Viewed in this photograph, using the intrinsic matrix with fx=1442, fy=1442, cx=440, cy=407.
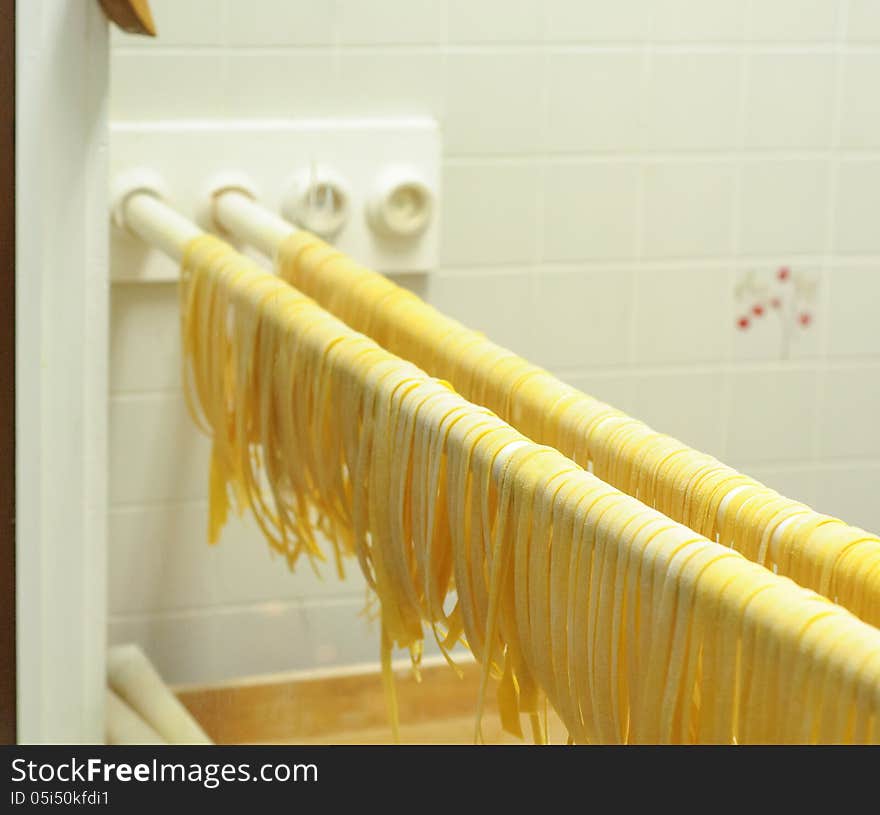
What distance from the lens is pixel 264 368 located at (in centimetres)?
71

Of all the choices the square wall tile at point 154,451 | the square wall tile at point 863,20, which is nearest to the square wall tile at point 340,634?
the square wall tile at point 154,451

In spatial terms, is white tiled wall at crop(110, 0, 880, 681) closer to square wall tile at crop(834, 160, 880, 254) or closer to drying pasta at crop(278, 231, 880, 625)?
square wall tile at crop(834, 160, 880, 254)

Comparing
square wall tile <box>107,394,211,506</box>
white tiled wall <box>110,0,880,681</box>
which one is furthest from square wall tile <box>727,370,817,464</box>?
square wall tile <box>107,394,211,506</box>

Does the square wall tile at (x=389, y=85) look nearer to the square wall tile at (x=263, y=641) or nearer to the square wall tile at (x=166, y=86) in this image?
the square wall tile at (x=166, y=86)

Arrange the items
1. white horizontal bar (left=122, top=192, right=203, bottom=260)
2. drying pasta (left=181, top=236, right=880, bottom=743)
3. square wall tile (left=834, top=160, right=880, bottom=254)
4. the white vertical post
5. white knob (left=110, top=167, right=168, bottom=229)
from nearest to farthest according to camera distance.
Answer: drying pasta (left=181, top=236, right=880, bottom=743), the white vertical post, white horizontal bar (left=122, top=192, right=203, bottom=260), white knob (left=110, top=167, right=168, bottom=229), square wall tile (left=834, top=160, right=880, bottom=254)

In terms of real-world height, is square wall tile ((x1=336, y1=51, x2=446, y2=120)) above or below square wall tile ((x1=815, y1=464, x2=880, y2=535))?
above

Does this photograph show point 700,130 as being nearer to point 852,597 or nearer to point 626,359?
point 626,359

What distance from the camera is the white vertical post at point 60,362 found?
2.19ft

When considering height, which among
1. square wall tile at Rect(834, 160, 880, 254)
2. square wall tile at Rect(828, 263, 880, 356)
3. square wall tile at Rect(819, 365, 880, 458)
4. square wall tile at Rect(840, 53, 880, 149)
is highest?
square wall tile at Rect(840, 53, 880, 149)

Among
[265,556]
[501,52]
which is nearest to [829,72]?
[501,52]

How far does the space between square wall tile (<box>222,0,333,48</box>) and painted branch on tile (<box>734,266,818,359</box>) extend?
38 centimetres

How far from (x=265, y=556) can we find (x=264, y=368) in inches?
15.7

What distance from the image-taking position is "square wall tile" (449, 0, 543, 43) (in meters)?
1.03
